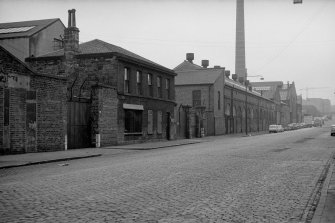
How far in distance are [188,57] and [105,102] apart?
122 ft

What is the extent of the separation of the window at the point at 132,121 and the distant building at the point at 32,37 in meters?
19.3

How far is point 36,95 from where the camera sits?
65.8 feet

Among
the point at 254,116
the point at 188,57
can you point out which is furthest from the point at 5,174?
the point at 254,116

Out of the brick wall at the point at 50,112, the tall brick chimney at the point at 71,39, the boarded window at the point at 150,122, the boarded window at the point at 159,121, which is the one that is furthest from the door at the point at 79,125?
the boarded window at the point at 159,121

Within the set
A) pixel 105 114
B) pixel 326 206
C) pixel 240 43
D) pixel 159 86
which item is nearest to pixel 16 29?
pixel 159 86

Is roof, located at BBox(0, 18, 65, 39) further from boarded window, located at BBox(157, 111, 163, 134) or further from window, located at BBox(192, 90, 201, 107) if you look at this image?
window, located at BBox(192, 90, 201, 107)

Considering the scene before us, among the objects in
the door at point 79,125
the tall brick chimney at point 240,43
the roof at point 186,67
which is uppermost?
the tall brick chimney at point 240,43

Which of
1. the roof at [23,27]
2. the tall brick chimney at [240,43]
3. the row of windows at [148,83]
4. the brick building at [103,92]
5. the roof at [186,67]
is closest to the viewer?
the brick building at [103,92]

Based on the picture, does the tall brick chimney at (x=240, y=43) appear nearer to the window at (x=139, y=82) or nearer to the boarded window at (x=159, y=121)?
the boarded window at (x=159, y=121)

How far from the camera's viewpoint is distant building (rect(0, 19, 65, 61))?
42.8 metres

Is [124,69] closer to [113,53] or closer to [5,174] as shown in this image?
[113,53]

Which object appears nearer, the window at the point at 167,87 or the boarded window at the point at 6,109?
the boarded window at the point at 6,109

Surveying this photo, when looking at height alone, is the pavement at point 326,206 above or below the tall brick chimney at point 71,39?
below

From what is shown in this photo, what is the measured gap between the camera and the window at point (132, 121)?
92.0 ft
